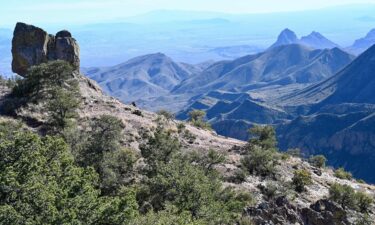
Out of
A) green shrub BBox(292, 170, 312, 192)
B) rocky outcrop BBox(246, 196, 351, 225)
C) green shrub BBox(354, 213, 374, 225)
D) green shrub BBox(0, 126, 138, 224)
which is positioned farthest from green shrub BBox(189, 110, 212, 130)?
green shrub BBox(0, 126, 138, 224)

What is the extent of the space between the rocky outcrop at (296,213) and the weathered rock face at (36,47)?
45.8 meters

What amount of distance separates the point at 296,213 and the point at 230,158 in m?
17.0

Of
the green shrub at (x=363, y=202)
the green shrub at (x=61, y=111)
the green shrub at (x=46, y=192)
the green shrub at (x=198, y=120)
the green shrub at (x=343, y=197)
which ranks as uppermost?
the green shrub at (x=46, y=192)

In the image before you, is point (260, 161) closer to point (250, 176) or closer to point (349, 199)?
point (250, 176)

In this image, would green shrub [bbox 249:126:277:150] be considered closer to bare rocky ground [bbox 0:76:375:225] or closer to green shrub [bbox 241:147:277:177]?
bare rocky ground [bbox 0:76:375:225]

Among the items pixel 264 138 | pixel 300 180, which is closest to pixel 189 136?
pixel 264 138

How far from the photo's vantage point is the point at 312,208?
53562 millimetres

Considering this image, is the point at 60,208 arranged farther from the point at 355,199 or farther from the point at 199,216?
the point at 355,199

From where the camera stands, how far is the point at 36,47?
273 feet

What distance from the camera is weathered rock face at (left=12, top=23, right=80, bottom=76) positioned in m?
82.7

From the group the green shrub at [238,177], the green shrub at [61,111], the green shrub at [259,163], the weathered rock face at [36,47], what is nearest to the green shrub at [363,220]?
the green shrub at [238,177]

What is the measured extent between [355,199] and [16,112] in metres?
43.7

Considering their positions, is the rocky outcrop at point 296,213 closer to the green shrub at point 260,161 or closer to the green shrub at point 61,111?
the green shrub at point 260,161

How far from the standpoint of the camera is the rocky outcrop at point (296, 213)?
161ft
